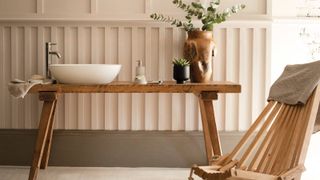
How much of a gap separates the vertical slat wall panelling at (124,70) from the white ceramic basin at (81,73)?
0.56 meters

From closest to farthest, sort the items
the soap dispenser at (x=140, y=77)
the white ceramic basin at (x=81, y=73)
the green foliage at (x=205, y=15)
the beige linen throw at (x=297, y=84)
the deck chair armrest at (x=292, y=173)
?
the deck chair armrest at (x=292, y=173) < the beige linen throw at (x=297, y=84) < the white ceramic basin at (x=81, y=73) < the soap dispenser at (x=140, y=77) < the green foliage at (x=205, y=15)

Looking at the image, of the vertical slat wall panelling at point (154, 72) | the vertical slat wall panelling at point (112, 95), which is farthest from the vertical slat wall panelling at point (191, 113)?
the vertical slat wall panelling at point (112, 95)

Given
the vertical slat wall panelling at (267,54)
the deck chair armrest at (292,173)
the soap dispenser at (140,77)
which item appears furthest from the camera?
the vertical slat wall panelling at (267,54)

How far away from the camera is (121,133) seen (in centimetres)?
344

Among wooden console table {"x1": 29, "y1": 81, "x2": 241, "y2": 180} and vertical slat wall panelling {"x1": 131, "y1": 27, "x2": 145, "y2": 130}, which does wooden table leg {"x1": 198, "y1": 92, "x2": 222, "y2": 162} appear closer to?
wooden console table {"x1": 29, "y1": 81, "x2": 241, "y2": 180}

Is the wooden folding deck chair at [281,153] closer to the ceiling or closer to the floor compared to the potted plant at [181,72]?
closer to the floor

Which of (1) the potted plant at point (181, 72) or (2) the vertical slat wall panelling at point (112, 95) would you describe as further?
(2) the vertical slat wall panelling at point (112, 95)

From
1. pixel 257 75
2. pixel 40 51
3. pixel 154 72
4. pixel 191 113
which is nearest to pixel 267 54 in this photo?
pixel 257 75

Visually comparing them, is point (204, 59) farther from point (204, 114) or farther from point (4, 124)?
point (4, 124)

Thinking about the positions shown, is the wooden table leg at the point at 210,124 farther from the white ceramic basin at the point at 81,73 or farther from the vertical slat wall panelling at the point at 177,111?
the white ceramic basin at the point at 81,73

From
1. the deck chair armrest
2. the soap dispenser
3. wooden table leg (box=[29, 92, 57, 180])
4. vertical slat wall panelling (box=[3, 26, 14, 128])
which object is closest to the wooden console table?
wooden table leg (box=[29, 92, 57, 180])

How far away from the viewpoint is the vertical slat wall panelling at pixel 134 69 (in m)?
3.42

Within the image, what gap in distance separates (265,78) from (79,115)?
4.94ft

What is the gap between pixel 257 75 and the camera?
3418 mm
